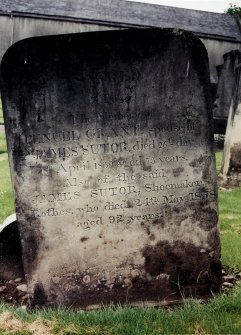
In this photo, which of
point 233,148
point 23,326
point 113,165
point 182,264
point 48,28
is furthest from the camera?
point 48,28

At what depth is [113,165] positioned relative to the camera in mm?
3988

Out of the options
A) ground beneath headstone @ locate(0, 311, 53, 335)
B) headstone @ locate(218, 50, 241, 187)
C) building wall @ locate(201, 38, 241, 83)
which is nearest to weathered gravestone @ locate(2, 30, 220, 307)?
ground beneath headstone @ locate(0, 311, 53, 335)

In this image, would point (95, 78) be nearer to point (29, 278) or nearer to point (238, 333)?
point (29, 278)

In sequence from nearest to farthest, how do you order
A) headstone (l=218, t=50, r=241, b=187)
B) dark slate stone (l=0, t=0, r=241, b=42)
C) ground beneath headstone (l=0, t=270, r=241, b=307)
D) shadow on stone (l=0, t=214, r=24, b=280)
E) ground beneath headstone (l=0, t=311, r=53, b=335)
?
ground beneath headstone (l=0, t=311, r=53, b=335)
ground beneath headstone (l=0, t=270, r=241, b=307)
shadow on stone (l=0, t=214, r=24, b=280)
headstone (l=218, t=50, r=241, b=187)
dark slate stone (l=0, t=0, r=241, b=42)

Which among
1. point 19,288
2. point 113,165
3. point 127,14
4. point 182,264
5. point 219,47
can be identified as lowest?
point 19,288

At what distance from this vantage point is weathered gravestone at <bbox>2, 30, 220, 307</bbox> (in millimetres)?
3814

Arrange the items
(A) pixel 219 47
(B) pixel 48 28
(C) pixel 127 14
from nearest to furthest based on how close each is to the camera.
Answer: (B) pixel 48 28, (A) pixel 219 47, (C) pixel 127 14

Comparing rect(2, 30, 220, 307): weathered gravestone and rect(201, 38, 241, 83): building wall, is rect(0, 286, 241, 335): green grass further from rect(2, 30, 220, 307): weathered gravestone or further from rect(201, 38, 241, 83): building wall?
rect(201, 38, 241, 83): building wall

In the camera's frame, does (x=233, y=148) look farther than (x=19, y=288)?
Yes

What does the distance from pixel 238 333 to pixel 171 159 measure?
64.0 inches

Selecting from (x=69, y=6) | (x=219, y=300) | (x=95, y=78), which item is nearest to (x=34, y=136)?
(x=95, y=78)

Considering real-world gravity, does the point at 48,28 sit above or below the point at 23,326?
above

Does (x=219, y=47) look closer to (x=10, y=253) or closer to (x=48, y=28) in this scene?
(x=48, y=28)

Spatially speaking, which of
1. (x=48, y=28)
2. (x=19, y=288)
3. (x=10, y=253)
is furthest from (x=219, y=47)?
(x=19, y=288)
